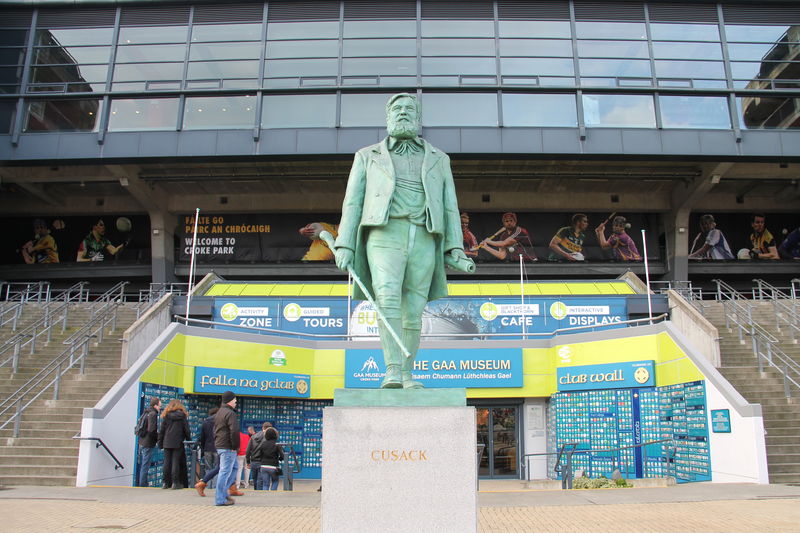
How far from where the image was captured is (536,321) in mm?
22469

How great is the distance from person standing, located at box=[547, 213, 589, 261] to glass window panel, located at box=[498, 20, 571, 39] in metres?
8.61

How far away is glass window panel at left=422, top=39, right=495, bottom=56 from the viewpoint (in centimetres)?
2641

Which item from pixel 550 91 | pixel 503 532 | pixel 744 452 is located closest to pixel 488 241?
pixel 550 91

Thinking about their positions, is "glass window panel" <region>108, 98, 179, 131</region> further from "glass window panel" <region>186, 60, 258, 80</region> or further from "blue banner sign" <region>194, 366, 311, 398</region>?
"blue banner sign" <region>194, 366, 311, 398</region>

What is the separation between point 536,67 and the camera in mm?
26156

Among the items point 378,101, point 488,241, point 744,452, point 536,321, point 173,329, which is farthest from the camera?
point 488,241

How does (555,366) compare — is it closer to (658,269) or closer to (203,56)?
(658,269)

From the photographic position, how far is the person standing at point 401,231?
19.9ft

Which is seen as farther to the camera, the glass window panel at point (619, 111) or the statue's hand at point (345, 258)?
the glass window panel at point (619, 111)

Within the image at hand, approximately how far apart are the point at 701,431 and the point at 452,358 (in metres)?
7.15

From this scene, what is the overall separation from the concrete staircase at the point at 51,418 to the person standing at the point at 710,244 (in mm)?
26124

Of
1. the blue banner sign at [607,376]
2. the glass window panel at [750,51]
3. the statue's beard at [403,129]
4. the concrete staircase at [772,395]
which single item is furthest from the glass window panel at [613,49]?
the statue's beard at [403,129]

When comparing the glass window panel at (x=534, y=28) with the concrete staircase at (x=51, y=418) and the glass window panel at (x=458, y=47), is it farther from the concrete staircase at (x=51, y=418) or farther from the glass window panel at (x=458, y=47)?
the concrete staircase at (x=51, y=418)

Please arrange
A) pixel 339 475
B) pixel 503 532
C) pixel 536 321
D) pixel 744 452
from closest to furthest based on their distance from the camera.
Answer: pixel 339 475
pixel 503 532
pixel 744 452
pixel 536 321
